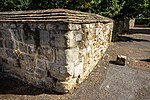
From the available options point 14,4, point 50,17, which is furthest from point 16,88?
point 14,4

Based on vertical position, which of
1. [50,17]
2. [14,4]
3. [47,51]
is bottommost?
[47,51]

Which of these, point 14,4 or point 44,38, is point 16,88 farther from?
point 14,4

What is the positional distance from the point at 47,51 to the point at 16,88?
4.78ft

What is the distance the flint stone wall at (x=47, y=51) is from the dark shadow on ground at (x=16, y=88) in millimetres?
151

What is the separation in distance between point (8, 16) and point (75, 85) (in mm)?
2963

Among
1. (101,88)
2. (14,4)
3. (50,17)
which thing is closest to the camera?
(50,17)

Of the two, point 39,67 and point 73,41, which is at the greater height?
point 73,41

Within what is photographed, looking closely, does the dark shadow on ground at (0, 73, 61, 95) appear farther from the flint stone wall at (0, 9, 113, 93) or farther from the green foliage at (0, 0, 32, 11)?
the green foliage at (0, 0, 32, 11)

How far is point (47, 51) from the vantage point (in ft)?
13.1

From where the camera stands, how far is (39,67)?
4305 mm

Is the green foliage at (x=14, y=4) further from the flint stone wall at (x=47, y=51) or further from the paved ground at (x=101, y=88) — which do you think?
the paved ground at (x=101, y=88)

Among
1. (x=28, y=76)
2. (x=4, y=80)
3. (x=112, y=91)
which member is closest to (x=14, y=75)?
(x=4, y=80)

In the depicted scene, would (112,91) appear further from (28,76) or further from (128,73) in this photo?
(28,76)

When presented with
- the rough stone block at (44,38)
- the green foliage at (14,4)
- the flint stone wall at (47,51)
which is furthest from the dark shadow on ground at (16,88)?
the green foliage at (14,4)
